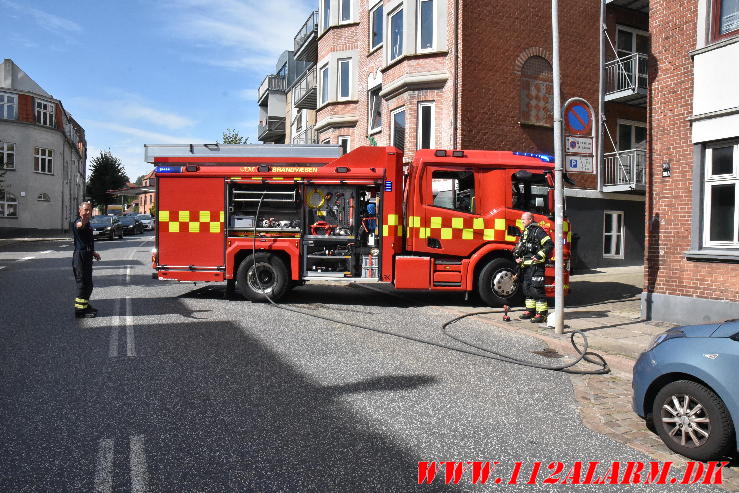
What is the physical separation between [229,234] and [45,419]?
20.5 feet

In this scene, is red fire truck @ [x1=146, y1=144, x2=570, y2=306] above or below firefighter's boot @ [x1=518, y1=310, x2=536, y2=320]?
Answer: above

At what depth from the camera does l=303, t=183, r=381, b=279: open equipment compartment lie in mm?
10297

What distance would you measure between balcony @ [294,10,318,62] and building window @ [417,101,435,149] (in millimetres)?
12501

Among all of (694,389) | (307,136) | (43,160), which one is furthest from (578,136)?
(43,160)

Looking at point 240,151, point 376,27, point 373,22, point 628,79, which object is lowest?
point 240,151

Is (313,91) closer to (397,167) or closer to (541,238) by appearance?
(397,167)

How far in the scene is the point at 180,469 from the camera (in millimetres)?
3500

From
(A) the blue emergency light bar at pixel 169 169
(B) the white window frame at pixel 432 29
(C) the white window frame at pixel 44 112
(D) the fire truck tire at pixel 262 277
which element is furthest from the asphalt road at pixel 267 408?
(C) the white window frame at pixel 44 112

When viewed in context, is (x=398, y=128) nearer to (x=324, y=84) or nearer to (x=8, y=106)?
(x=324, y=84)

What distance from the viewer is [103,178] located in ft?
212

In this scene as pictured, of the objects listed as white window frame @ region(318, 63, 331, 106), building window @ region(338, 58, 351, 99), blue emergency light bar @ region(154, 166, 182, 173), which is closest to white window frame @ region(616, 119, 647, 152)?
building window @ region(338, 58, 351, 99)

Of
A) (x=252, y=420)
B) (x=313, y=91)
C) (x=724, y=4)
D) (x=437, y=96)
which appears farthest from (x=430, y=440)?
(x=313, y=91)

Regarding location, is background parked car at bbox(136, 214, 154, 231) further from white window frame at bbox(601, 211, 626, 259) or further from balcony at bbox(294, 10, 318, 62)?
white window frame at bbox(601, 211, 626, 259)
